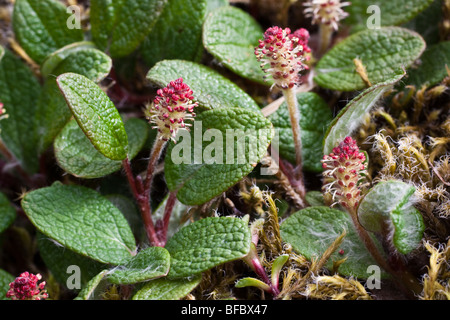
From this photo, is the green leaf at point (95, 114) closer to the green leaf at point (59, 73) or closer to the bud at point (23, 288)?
the green leaf at point (59, 73)

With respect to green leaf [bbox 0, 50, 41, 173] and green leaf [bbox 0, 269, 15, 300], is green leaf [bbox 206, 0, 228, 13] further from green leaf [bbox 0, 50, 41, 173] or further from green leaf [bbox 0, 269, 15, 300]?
green leaf [bbox 0, 269, 15, 300]

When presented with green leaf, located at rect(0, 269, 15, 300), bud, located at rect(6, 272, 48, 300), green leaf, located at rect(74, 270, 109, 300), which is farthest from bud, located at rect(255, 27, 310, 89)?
green leaf, located at rect(0, 269, 15, 300)

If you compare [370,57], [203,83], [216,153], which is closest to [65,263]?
[216,153]

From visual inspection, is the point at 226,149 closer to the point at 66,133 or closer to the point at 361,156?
the point at 361,156

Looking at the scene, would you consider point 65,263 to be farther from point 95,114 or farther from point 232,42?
point 232,42

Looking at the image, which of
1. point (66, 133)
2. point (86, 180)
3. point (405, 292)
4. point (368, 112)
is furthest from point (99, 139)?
point (405, 292)
